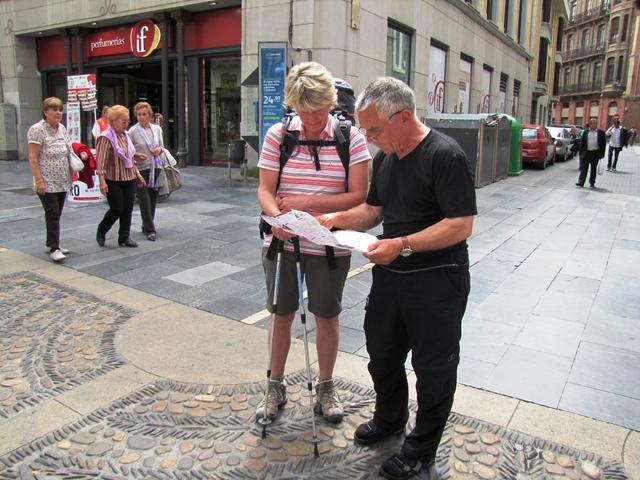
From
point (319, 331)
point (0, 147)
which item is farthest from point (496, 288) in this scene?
point (0, 147)

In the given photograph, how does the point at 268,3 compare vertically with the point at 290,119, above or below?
above

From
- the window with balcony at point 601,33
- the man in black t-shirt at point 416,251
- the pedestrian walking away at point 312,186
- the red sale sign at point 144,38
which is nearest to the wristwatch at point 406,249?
the man in black t-shirt at point 416,251

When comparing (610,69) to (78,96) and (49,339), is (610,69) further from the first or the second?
(49,339)

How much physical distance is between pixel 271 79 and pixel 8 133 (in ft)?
40.0

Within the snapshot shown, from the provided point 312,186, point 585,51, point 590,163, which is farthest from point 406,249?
point 585,51

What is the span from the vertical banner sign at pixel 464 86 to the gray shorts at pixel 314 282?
18680 millimetres

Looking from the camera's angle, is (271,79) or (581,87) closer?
(271,79)

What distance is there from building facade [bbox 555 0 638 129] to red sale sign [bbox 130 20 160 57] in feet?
185

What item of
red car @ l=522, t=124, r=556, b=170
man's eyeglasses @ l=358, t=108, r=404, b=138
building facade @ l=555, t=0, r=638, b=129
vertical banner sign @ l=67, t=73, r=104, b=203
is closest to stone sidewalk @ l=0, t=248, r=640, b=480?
man's eyeglasses @ l=358, t=108, r=404, b=138

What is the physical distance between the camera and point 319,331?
3164mm

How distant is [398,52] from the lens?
15.7 metres

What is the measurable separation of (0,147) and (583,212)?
1848 centimetres

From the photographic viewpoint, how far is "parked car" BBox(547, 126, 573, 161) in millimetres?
24089

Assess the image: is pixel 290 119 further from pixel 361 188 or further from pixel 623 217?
pixel 623 217
